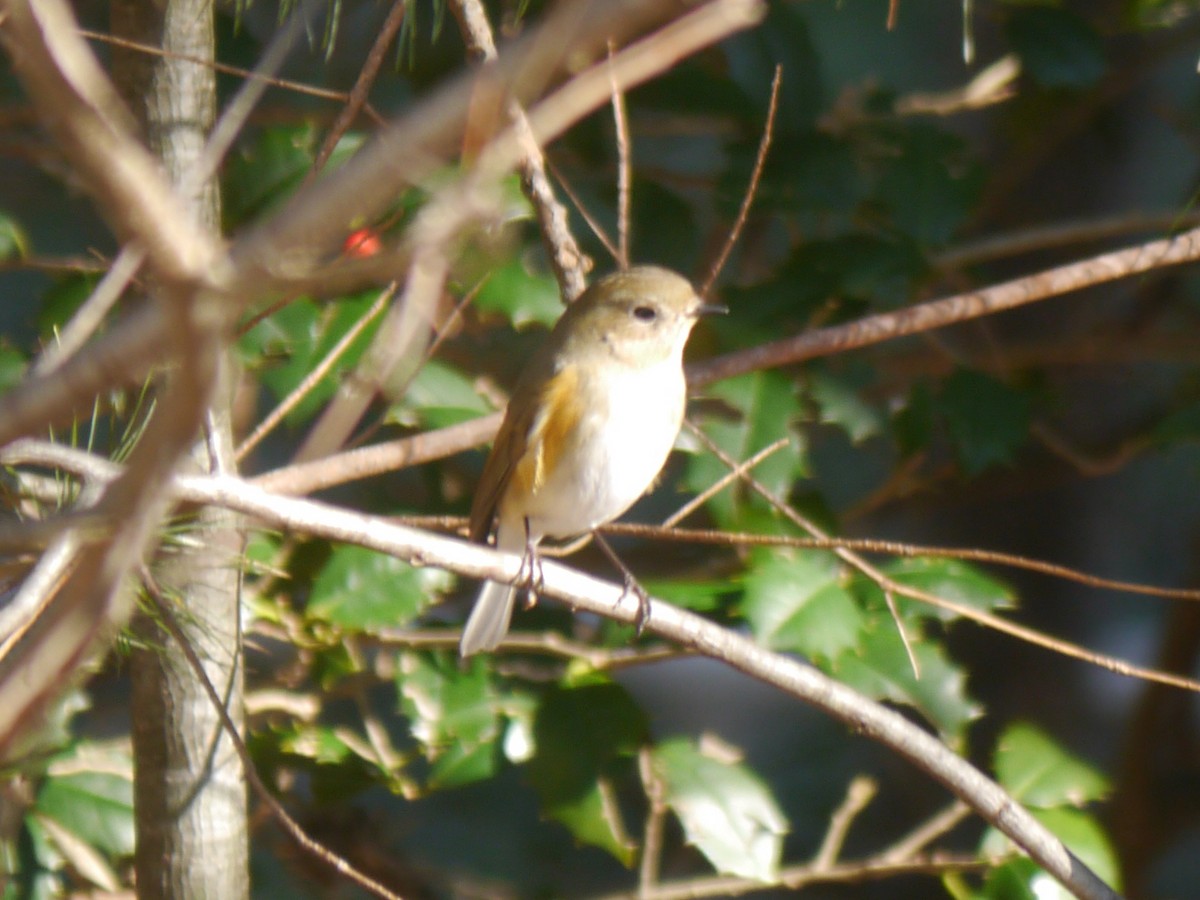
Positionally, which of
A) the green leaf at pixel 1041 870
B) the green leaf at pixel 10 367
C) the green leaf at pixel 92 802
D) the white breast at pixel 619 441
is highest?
the green leaf at pixel 10 367

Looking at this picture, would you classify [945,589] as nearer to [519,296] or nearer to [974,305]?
[974,305]

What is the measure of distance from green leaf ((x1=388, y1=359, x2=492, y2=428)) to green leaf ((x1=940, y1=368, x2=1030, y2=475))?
1.00 m

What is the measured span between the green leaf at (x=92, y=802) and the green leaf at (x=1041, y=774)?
171 cm

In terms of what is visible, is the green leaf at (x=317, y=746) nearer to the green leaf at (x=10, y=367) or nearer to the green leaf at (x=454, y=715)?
the green leaf at (x=454, y=715)

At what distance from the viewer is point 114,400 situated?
7.65 ft

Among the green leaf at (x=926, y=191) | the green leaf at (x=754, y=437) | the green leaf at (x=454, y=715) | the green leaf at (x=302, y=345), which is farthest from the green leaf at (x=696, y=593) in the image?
the green leaf at (x=926, y=191)

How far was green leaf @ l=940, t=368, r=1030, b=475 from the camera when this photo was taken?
293 centimetres

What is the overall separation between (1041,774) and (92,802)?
6.09 feet

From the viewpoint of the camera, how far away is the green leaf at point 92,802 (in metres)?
2.62

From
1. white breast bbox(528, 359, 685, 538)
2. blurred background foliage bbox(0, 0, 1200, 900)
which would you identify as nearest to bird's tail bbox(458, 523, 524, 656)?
blurred background foliage bbox(0, 0, 1200, 900)

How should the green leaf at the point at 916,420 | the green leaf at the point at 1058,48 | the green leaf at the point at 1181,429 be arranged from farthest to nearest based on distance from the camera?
the green leaf at the point at 1058,48 < the green leaf at the point at 916,420 < the green leaf at the point at 1181,429

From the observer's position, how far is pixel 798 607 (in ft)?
8.40

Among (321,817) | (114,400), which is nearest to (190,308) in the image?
(114,400)

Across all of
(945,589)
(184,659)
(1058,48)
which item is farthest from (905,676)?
(1058,48)
